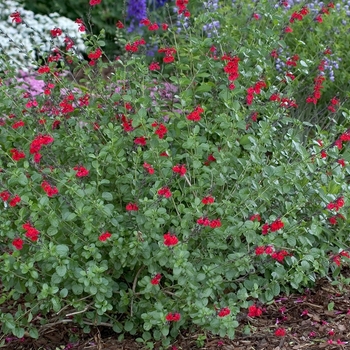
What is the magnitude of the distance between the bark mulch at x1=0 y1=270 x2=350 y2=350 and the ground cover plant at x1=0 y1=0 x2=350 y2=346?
0.24 ft

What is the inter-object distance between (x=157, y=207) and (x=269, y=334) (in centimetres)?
90

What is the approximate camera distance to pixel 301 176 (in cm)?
335

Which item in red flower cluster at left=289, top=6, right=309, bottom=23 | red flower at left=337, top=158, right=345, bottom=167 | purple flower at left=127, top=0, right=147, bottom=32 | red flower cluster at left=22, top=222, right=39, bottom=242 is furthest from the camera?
purple flower at left=127, top=0, right=147, bottom=32

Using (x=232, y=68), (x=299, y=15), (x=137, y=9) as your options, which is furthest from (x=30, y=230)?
(x=137, y=9)

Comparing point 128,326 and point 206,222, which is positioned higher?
point 206,222

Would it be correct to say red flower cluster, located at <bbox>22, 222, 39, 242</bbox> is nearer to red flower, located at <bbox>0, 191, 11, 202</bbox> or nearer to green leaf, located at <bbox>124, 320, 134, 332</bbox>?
red flower, located at <bbox>0, 191, 11, 202</bbox>

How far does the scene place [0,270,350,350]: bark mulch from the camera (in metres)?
3.25

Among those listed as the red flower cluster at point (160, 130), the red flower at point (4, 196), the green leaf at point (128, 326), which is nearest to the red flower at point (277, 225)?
the red flower cluster at point (160, 130)

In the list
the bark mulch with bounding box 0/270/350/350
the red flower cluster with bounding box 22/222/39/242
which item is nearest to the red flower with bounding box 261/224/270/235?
the bark mulch with bounding box 0/270/350/350

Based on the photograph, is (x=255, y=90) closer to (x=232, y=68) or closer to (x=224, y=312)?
(x=232, y=68)

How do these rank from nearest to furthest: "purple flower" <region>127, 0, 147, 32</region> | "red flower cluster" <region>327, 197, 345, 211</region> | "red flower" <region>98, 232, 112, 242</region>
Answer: "red flower" <region>98, 232, 112, 242</region>, "red flower cluster" <region>327, 197, 345, 211</region>, "purple flower" <region>127, 0, 147, 32</region>

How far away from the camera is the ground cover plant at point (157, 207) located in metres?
2.89

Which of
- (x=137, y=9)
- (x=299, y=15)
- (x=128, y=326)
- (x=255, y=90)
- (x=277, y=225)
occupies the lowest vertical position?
(x=137, y=9)

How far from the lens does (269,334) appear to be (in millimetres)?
3336
